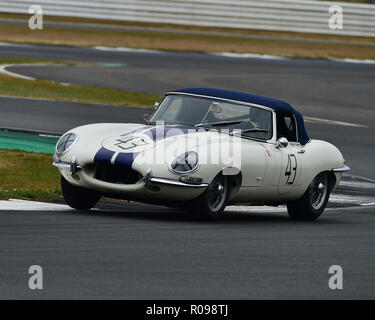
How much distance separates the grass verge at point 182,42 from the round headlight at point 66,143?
80.2 ft

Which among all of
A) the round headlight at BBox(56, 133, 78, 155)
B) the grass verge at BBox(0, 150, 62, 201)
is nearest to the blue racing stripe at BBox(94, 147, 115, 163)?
the round headlight at BBox(56, 133, 78, 155)

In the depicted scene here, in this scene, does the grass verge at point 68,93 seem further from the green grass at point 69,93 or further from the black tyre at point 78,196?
the black tyre at point 78,196

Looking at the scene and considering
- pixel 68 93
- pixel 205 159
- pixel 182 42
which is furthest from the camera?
pixel 182 42

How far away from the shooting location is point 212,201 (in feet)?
32.3

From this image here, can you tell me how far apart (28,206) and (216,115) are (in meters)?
2.14

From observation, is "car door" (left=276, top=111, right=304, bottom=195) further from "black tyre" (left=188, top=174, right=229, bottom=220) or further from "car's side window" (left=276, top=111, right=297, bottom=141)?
"black tyre" (left=188, top=174, right=229, bottom=220)

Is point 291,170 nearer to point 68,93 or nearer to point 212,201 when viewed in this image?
point 212,201

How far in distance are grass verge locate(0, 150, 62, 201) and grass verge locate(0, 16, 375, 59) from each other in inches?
829

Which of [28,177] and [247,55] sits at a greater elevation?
[247,55]

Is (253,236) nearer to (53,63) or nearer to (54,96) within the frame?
(54,96)

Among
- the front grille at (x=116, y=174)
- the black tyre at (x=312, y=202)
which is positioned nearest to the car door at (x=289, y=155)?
the black tyre at (x=312, y=202)

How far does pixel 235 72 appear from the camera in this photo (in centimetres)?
2875

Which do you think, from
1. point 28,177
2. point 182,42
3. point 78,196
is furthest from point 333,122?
point 182,42

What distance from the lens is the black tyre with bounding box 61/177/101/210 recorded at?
10.0m
